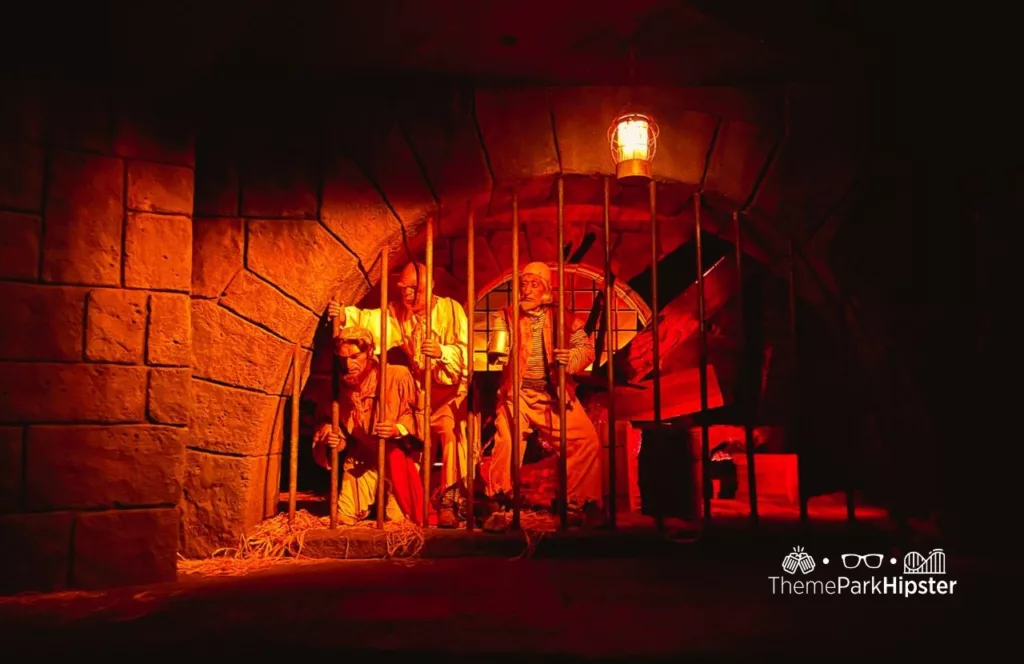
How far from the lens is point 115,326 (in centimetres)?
337

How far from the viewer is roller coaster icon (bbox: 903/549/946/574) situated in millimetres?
3588

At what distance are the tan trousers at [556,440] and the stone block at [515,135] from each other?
156cm

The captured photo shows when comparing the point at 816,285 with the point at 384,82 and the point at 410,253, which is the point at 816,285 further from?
the point at 384,82

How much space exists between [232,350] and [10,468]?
116 cm

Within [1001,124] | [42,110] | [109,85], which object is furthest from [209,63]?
[1001,124]

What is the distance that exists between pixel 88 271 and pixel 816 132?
4073 mm

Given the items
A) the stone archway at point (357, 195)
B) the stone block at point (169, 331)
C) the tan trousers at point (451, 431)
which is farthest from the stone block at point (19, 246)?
the tan trousers at point (451, 431)

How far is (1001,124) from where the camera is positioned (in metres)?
4.09

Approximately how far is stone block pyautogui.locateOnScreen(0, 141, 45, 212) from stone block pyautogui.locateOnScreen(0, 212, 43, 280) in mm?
57

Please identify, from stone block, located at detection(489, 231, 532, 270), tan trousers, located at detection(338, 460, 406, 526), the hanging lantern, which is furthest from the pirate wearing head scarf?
stone block, located at detection(489, 231, 532, 270)

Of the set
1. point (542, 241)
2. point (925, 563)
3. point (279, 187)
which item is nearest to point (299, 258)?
point (279, 187)

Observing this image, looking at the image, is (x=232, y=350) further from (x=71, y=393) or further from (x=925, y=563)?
(x=925, y=563)

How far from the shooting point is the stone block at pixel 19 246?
10.6 feet

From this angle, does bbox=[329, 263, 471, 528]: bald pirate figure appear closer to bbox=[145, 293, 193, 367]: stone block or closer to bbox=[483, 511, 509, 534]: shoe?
bbox=[483, 511, 509, 534]: shoe
